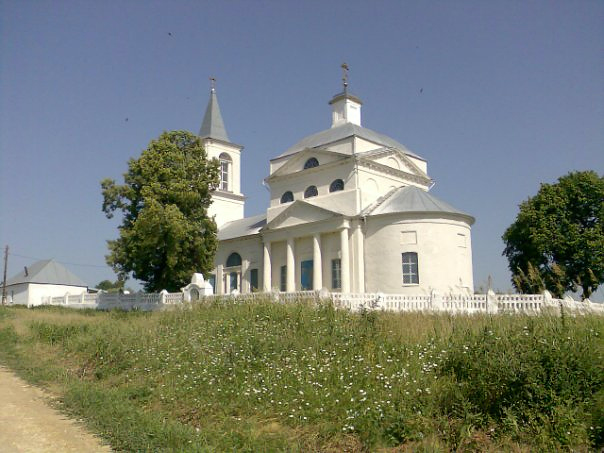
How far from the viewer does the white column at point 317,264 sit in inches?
1161

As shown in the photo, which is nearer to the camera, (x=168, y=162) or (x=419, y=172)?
(x=168, y=162)

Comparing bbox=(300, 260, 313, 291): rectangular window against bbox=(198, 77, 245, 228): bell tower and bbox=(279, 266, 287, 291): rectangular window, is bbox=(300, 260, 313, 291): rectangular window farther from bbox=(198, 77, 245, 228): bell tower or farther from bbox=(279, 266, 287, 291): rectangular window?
bbox=(198, 77, 245, 228): bell tower

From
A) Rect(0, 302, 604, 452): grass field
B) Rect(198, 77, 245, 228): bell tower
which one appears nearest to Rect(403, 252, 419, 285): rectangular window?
Rect(0, 302, 604, 452): grass field

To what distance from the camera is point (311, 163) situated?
3319 centimetres

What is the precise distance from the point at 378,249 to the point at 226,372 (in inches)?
735

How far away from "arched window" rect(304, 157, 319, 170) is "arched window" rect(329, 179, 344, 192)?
6.06 feet

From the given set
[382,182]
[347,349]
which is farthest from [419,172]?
[347,349]

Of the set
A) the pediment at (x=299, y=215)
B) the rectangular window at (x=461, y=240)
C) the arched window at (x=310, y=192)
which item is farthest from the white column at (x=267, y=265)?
the rectangular window at (x=461, y=240)

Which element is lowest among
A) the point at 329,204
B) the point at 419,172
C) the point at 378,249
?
the point at 378,249

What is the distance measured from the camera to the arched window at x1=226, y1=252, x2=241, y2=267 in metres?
36.5

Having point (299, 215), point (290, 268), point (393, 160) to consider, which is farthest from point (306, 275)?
point (393, 160)

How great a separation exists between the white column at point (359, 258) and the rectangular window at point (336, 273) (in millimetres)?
1183

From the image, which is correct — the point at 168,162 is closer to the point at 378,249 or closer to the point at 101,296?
the point at 101,296

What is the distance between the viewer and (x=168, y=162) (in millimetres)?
25984
